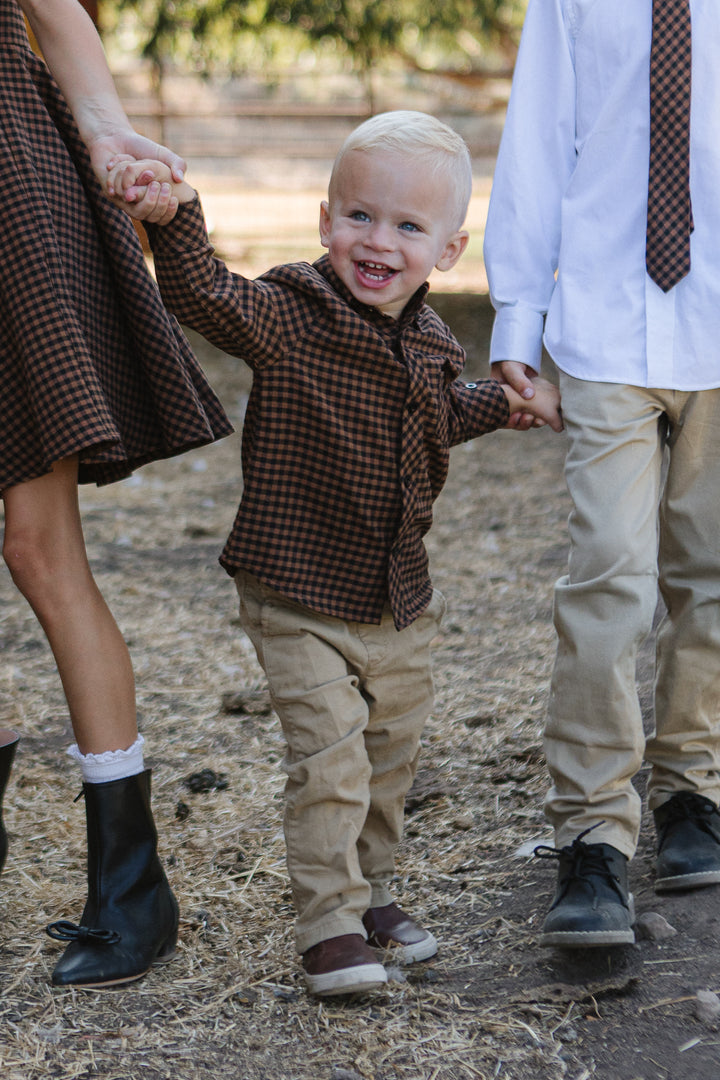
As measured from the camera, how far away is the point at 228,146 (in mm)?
16453

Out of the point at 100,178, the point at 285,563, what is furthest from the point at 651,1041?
the point at 100,178

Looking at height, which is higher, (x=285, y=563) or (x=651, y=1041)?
(x=285, y=563)

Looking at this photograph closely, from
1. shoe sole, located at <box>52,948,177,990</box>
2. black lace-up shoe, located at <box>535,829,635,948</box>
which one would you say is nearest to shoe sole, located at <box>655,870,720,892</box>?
black lace-up shoe, located at <box>535,829,635,948</box>

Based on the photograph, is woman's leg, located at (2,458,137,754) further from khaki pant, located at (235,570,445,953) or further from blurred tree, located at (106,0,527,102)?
blurred tree, located at (106,0,527,102)

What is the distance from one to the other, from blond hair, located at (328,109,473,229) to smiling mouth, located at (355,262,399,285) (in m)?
0.15

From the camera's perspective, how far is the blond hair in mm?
2111

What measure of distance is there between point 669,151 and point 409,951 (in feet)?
4.97

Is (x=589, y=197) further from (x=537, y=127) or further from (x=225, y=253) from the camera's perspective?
(x=225, y=253)

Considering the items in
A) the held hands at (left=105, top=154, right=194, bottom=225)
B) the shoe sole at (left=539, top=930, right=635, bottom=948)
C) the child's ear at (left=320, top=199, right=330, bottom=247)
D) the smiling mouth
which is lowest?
the shoe sole at (left=539, top=930, right=635, bottom=948)

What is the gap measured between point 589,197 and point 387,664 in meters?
0.95

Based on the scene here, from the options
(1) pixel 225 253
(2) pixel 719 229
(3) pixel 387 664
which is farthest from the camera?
(1) pixel 225 253

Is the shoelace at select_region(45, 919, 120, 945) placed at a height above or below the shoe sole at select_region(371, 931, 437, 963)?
above

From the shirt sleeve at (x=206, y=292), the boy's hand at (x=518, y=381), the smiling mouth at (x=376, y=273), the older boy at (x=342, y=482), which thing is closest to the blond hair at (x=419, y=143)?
the older boy at (x=342, y=482)

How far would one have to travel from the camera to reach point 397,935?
2.33m
